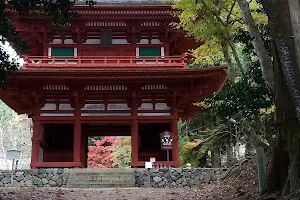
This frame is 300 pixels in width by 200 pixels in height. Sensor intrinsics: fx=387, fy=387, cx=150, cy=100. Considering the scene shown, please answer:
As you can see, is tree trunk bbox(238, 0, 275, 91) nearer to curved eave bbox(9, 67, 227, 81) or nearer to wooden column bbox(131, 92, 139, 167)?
curved eave bbox(9, 67, 227, 81)

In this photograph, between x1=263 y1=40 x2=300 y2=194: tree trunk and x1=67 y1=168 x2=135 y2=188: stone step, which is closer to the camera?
x1=263 y1=40 x2=300 y2=194: tree trunk

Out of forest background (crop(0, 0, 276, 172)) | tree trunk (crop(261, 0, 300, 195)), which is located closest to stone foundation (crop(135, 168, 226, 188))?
forest background (crop(0, 0, 276, 172))

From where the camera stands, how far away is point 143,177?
14.3m

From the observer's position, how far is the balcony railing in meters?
16.5

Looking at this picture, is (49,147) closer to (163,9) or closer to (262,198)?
(163,9)

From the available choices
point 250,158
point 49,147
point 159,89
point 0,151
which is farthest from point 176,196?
point 0,151

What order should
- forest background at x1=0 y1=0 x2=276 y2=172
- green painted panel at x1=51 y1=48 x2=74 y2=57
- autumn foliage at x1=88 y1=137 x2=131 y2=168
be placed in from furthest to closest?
autumn foliage at x1=88 y1=137 x2=131 y2=168 < green painted panel at x1=51 y1=48 x2=74 y2=57 < forest background at x1=0 y1=0 x2=276 y2=172

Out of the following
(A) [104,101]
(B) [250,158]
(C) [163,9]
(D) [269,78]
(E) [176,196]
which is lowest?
(E) [176,196]

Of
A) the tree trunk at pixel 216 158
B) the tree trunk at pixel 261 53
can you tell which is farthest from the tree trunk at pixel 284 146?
the tree trunk at pixel 216 158

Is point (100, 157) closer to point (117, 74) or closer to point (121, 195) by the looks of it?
point (117, 74)

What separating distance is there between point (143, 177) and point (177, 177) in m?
1.26

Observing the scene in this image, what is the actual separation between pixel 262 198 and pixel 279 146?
99 centimetres

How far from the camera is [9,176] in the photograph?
561 inches

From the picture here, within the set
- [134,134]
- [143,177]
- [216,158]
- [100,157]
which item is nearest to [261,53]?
[143,177]
